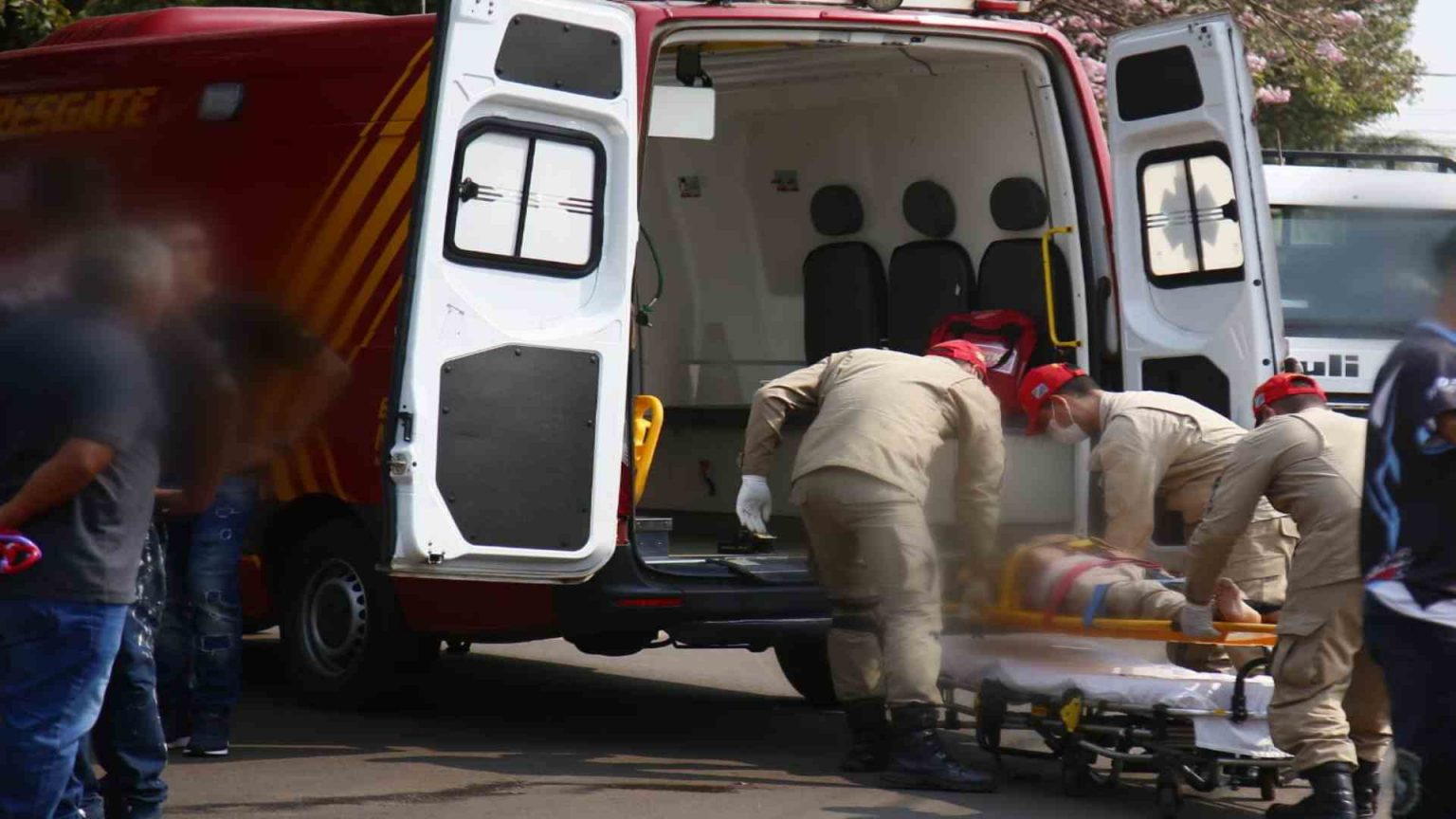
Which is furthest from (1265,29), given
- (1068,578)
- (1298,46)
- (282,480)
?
(282,480)

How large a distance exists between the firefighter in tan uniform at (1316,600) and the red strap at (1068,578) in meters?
0.61

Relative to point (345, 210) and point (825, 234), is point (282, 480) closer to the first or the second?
point (345, 210)

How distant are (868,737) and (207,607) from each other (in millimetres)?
2248

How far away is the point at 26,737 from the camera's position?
168 inches

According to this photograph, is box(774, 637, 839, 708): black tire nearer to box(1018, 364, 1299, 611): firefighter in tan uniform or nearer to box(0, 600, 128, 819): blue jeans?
box(1018, 364, 1299, 611): firefighter in tan uniform

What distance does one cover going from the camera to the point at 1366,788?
6.38 metres

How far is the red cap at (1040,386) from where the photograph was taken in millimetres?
7781

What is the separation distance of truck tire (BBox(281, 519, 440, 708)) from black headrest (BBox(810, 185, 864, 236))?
2883 mm

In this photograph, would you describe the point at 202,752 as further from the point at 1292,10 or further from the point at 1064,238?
the point at 1292,10

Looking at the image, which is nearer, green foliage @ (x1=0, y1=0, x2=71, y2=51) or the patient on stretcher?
the patient on stretcher

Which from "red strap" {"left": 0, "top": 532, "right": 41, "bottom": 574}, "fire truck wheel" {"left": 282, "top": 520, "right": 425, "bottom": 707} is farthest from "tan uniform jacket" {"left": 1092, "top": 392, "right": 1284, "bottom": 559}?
"red strap" {"left": 0, "top": 532, "right": 41, "bottom": 574}

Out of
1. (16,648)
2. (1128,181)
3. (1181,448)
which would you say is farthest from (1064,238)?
(16,648)

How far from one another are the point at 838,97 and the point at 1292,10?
23.2 ft

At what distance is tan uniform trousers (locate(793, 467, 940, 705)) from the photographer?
6.99m
